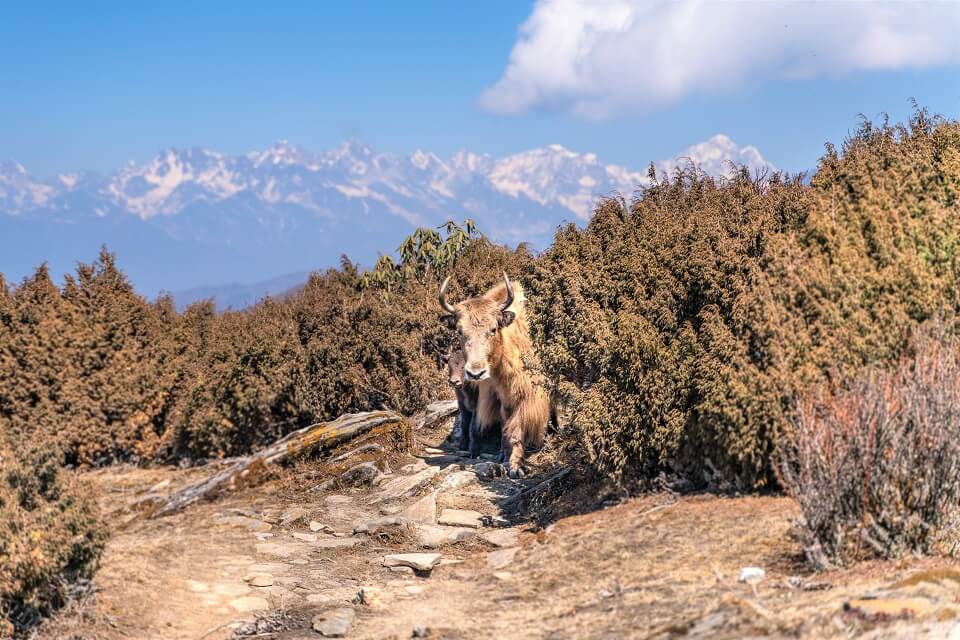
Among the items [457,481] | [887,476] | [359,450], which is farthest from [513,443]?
[887,476]

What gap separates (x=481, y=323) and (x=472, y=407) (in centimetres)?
155

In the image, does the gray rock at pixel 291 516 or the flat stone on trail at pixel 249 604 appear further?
the gray rock at pixel 291 516

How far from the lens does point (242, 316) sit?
18172 mm

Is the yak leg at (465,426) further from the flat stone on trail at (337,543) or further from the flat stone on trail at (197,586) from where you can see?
the flat stone on trail at (197,586)

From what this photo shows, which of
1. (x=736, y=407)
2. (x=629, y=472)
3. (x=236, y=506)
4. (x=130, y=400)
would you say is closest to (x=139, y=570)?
(x=236, y=506)

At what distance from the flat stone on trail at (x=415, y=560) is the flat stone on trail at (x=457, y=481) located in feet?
6.96

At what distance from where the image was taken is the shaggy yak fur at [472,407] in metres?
12.1

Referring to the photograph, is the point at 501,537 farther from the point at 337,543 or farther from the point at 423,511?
the point at 337,543

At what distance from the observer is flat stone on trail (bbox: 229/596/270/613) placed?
7.46 meters

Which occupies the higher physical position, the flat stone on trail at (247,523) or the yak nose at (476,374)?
the yak nose at (476,374)

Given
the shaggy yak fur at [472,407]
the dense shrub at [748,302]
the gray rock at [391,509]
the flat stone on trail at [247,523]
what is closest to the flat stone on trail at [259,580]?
the flat stone on trail at [247,523]

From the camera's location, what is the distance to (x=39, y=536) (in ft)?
21.0

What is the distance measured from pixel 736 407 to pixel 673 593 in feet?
6.60

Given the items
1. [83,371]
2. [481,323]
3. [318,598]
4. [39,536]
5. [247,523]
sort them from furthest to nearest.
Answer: [83,371] < [481,323] < [247,523] < [318,598] < [39,536]
